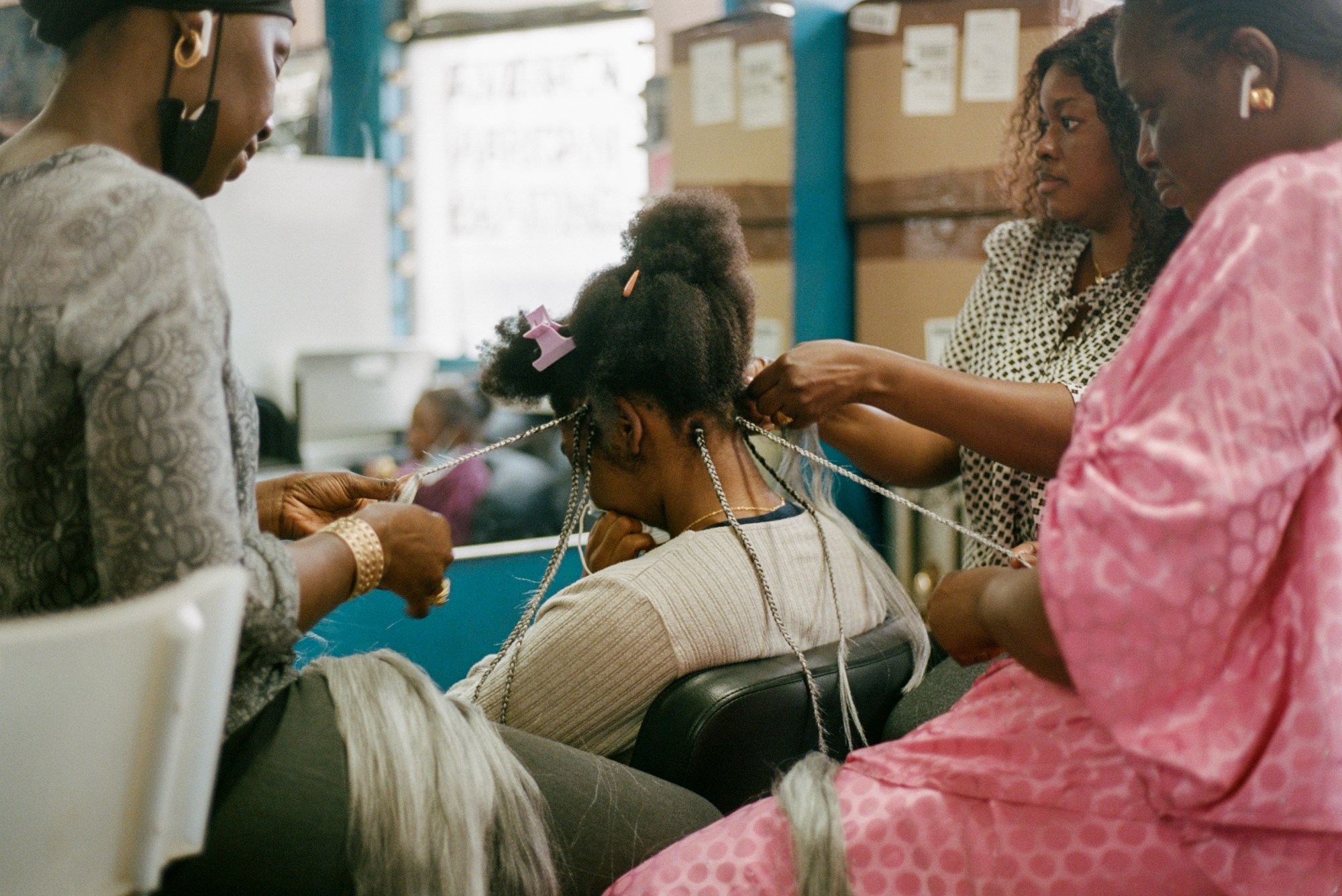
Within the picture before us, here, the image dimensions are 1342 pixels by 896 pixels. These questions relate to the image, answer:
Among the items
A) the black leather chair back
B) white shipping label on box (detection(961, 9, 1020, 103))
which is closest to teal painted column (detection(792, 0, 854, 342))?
white shipping label on box (detection(961, 9, 1020, 103))

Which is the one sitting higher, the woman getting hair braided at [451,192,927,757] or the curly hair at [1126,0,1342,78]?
the curly hair at [1126,0,1342,78]

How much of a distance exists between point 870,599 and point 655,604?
1.17ft

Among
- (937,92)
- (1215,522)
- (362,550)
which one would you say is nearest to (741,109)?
(937,92)

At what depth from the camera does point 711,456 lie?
152 centimetres

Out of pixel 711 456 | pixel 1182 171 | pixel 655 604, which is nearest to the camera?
pixel 1182 171

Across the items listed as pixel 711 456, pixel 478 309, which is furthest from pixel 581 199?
pixel 711 456

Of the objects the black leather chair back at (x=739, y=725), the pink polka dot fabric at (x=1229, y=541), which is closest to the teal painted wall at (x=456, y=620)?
the black leather chair back at (x=739, y=725)

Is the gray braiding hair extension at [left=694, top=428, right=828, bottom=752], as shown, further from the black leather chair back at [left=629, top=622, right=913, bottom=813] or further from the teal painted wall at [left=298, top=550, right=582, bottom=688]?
the teal painted wall at [left=298, top=550, right=582, bottom=688]

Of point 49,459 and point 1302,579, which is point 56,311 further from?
point 1302,579

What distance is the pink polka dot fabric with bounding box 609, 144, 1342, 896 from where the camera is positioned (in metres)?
0.75

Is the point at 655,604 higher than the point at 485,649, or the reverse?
the point at 655,604

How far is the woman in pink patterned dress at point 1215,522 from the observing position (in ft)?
2.47

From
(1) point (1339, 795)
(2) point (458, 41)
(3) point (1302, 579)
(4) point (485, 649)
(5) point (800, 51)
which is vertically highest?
(2) point (458, 41)

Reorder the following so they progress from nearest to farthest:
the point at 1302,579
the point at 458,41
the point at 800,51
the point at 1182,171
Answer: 1. the point at 1302,579
2. the point at 1182,171
3. the point at 800,51
4. the point at 458,41
